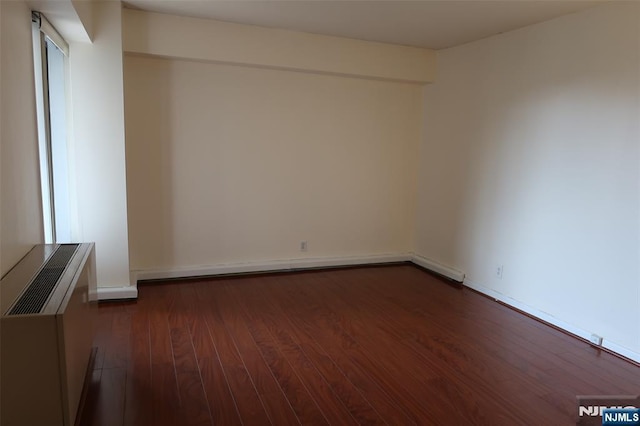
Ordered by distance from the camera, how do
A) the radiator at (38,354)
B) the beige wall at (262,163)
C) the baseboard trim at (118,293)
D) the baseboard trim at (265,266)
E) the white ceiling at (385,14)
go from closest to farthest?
the radiator at (38,354) → the white ceiling at (385,14) → the baseboard trim at (118,293) → the beige wall at (262,163) → the baseboard trim at (265,266)

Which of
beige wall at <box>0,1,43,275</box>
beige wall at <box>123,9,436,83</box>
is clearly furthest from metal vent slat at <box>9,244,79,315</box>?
beige wall at <box>123,9,436,83</box>

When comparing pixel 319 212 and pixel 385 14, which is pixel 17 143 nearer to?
pixel 385 14

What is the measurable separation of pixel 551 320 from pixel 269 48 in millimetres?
3593

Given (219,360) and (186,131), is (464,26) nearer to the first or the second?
(186,131)

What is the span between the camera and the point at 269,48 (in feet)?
14.0

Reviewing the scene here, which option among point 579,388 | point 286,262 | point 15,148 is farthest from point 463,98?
point 15,148

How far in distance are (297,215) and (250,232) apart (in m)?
0.57

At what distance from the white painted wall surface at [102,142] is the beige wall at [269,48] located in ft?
1.01

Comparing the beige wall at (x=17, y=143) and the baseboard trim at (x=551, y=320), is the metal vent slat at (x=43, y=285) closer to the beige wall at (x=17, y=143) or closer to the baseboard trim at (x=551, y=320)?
the beige wall at (x=17, y=143)

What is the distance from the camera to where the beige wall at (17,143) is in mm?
2051

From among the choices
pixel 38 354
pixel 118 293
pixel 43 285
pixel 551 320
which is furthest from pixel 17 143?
pixel 551 320

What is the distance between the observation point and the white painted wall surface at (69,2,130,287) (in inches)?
138

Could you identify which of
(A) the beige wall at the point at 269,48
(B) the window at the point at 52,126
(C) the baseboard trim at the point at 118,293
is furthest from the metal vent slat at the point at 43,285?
(A) the beige wall at the point at 269,48

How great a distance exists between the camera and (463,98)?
4598mm
